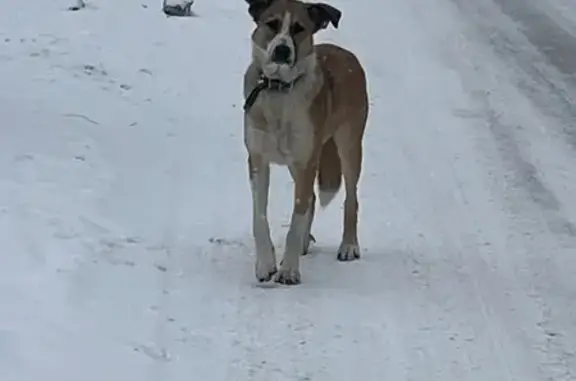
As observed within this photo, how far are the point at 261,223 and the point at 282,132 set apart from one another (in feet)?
1.75

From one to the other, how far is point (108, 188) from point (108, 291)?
2.28 m

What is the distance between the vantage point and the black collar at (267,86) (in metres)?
7.36

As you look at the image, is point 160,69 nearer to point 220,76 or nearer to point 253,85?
point 220,76

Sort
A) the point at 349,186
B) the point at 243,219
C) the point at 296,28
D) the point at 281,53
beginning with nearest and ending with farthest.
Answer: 1. the point at 281,53
2. the point at 296,28
3. the point at 349,186
4. the point at 243,219

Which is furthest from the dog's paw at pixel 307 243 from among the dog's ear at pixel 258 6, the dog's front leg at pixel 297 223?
the dog's ear at pixel 258 6

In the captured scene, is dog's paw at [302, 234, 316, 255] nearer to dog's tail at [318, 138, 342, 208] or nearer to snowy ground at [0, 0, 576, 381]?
snowy ground at [0, 0, 576, 381]

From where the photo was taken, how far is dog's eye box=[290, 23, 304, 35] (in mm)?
7219

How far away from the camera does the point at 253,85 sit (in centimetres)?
747

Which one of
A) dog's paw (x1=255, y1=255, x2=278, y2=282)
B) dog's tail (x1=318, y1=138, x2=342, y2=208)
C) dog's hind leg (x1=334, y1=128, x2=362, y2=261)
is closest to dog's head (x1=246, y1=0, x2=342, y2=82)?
dog's hind leg (x1=334, y1=128, x2=362, y2=261)

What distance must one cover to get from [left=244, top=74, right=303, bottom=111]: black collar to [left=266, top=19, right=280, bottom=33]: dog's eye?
0.95 feet

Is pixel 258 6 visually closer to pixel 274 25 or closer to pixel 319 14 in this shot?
pixel 274 25

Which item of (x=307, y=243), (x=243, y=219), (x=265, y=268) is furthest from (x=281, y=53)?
(x=243, y=219)

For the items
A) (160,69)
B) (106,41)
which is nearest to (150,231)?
(160,69)

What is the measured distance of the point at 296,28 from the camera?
7238 millimetres
